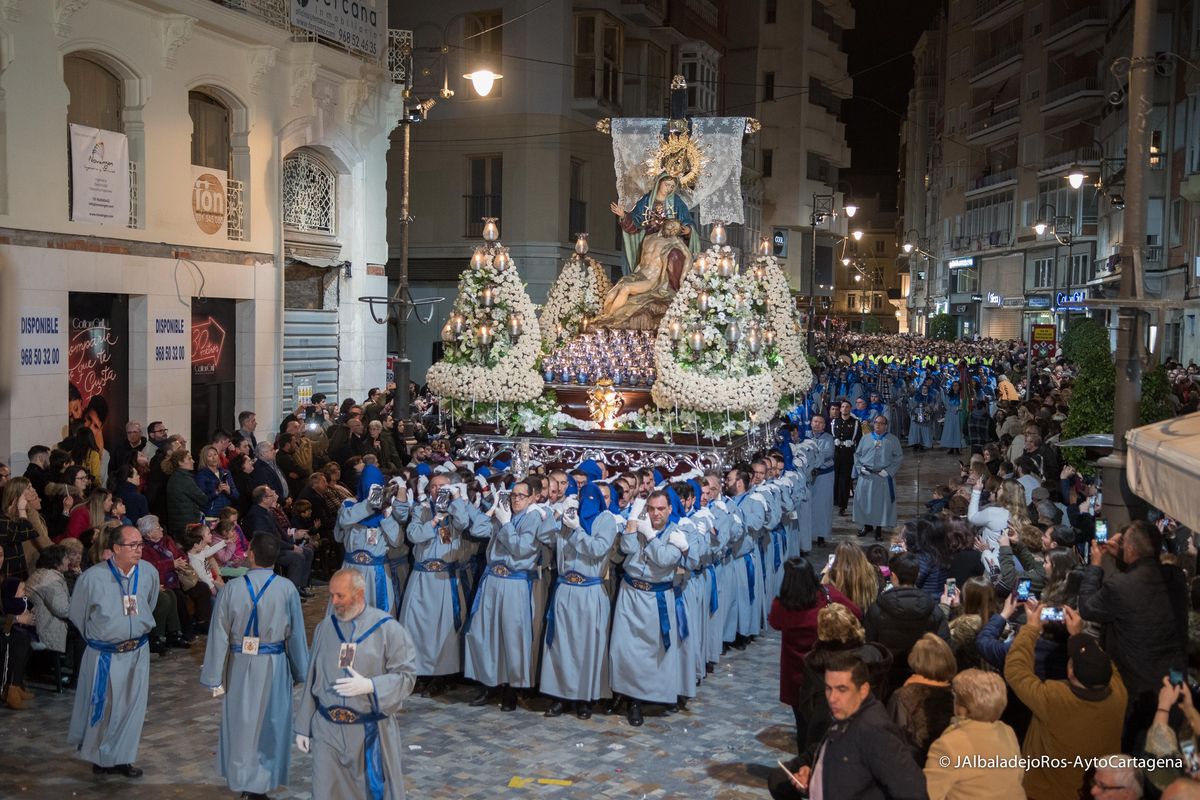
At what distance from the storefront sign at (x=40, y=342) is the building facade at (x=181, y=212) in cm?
3

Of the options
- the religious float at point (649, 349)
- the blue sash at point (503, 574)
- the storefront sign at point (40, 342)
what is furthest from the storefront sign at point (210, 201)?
the blue sash at point (503, 574)

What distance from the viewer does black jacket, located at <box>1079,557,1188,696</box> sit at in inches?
260

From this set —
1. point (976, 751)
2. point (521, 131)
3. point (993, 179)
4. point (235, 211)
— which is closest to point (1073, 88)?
point (993, 179)

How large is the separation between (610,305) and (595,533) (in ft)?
29.1

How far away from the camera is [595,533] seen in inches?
368

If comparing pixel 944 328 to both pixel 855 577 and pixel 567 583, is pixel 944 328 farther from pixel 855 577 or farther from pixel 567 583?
pixel 855 577

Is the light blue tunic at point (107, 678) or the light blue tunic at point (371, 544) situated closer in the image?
the light blue tunic at point (107, 678)

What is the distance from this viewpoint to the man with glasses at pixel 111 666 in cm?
807

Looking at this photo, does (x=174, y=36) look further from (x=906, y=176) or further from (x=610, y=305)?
(x=906, y=176)

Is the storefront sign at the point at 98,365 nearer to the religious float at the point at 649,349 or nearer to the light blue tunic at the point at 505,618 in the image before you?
the religious float at the point at 649,349

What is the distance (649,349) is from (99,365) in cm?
790

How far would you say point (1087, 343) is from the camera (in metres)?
15.0

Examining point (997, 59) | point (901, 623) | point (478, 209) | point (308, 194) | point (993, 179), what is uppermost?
point (997, 59)

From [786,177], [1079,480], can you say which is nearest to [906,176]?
[786,177]
